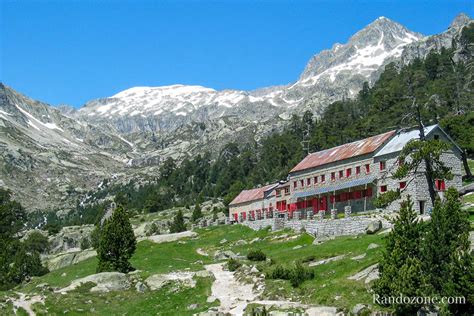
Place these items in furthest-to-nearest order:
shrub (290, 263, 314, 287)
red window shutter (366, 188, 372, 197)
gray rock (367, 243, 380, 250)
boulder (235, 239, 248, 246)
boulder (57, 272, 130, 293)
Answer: red window shutter (366, 188, 372, 197), boulder (235, 239, 248, 246), boulder (57, 272, 130, 293), gray rock (367, 243, 380, 250), shrub (290, 263, 314, 287)

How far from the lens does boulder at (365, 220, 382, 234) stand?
5122 cm

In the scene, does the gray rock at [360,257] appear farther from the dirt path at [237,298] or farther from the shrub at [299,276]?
the dirt path at [237,298]

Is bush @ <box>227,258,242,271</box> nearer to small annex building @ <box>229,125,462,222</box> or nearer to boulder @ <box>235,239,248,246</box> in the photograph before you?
boulder @ <box>235,239,248,246</box>

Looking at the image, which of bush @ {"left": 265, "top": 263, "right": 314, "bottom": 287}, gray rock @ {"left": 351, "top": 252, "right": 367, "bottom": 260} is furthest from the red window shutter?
bush @ {"left": 265, "top": 263, "right": 314, "bottom": 287}

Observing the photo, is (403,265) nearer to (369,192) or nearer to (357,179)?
(369,192)

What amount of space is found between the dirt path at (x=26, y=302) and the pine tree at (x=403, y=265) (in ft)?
83.5

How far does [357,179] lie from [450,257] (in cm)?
4349

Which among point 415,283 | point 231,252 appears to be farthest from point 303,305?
point 231,252

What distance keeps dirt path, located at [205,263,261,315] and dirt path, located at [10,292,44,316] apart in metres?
13.6

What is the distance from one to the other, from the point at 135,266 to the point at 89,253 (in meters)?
31.9

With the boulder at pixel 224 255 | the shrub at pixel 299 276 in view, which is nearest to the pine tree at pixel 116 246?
the boulder at pixel 224 255

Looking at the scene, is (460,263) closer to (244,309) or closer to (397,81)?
(244,309)

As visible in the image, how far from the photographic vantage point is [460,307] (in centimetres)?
2848

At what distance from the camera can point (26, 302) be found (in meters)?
43.2
